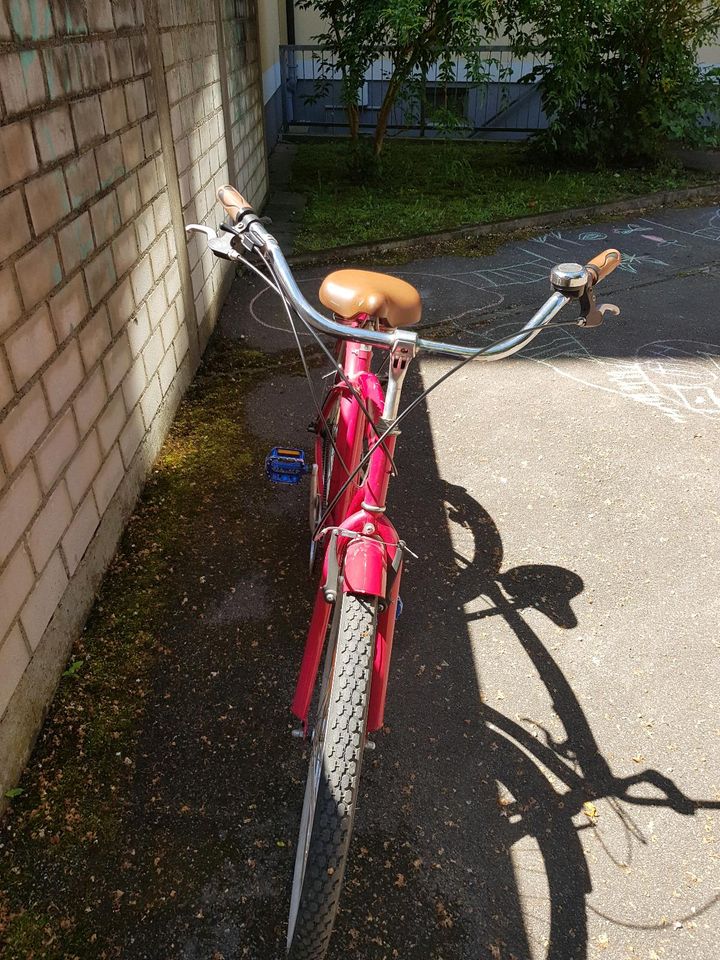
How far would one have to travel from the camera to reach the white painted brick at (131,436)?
130 inches

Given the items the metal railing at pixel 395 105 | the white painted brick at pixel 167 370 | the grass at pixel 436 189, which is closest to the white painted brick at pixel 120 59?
the white painted brick at pixel 167 370

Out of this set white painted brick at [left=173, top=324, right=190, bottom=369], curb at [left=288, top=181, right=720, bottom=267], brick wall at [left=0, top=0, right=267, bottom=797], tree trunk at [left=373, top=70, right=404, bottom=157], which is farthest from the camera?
tree trunk at [left=373, top=70, right=404, bottom=157]

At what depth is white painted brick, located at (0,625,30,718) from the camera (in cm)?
216

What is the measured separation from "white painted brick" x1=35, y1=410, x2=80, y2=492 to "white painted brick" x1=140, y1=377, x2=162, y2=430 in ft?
2.90

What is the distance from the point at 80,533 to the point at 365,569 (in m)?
1.43

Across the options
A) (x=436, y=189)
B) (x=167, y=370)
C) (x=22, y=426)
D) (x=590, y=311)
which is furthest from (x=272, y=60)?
(x=590, y=311)

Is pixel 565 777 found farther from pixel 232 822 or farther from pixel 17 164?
pixel 17 164

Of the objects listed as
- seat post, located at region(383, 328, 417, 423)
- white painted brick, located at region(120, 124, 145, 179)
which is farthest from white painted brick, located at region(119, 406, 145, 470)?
seat post, located at region(383, 328, 417, 423)

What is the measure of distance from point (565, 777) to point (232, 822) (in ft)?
3.54

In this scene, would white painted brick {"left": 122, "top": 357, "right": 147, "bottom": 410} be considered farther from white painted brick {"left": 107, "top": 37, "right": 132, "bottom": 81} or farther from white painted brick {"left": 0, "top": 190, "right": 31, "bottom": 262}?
white painted brick {"left": 107, "top": 37, "right": 132, "bottom": 81}

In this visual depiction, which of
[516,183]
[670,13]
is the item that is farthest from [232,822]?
[670,13]

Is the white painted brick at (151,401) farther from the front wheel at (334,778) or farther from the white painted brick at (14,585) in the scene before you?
the front wheel at (334,778)

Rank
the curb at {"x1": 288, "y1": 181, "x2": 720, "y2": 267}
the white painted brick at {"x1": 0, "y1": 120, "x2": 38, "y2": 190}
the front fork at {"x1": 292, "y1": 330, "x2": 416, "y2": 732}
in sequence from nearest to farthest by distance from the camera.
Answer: the front fork at {"x1": 292, "y1": 330, "x2": 416, "y2": 732}, the white painted brick at {"x1": 0, "y1": 120, "x2": 38, "y2": 190}, the curb at {"x1": 288, "y1": 181, "x2": 720, "y2": 267}

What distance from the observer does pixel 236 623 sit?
9.46 feet
